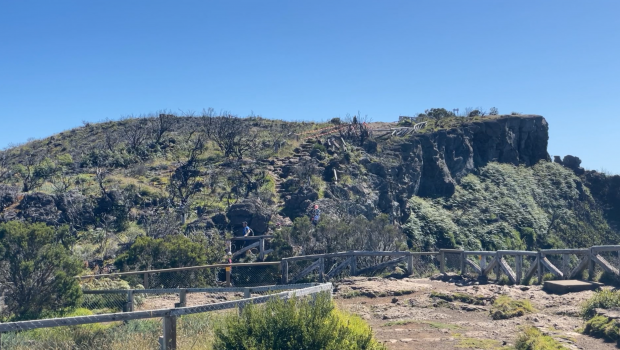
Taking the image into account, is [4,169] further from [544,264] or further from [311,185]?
[544,264]

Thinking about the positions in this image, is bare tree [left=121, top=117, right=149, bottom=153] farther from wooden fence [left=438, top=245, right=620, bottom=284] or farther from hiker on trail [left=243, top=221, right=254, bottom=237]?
wooden fence [left=438, top=245, right=620, bottom=284]

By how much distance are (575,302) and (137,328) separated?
9.58m

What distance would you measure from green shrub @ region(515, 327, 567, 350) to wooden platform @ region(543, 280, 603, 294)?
5.27 m

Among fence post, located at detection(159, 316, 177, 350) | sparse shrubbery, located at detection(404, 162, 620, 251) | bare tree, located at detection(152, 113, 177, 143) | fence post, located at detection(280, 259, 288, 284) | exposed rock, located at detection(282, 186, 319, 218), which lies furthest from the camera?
bare tree, located at detection(152, 113, 177, 143)

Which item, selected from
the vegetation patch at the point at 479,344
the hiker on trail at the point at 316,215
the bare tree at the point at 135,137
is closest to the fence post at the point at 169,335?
the vegetation patch at the point at 479,344

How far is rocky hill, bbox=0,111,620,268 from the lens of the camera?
27719mm

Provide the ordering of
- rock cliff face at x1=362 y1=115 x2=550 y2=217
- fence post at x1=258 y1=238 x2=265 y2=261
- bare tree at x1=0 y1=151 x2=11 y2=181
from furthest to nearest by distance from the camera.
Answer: rock cliff face at x1=362 y1=115 x2=550 y2=217 → bare tree at x1=0 y1=151 x2=11 y2=181 → fence post at x1=258 y1=238 x2=265 y2=261

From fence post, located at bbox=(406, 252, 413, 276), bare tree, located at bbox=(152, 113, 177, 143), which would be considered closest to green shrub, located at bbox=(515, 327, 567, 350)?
fence post, located at bbox=(406, 252, 413, 276)

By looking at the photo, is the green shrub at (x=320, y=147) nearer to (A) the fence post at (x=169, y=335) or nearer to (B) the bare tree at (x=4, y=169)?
(B) the bare tree at (x=4, y=169)

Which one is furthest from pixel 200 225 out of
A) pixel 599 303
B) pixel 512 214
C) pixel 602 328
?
pixel 512 214

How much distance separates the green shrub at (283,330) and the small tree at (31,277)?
→ 905cm

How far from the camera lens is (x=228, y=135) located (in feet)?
126

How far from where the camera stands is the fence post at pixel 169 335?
6.79 m

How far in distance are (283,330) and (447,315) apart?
7074 mm
